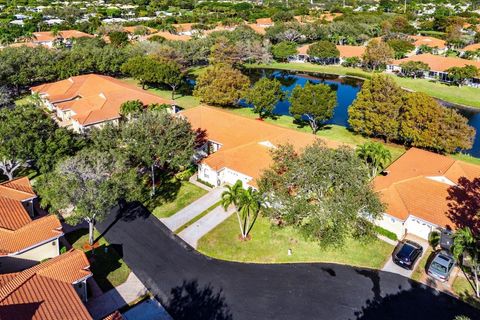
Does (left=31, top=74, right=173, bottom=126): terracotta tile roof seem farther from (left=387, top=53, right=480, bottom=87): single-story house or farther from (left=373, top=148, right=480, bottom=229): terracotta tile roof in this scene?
(left=387, top=53, right=480, bottom=87): single-story house

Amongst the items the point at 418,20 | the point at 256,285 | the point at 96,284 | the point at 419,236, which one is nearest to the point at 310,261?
the point at 256,285

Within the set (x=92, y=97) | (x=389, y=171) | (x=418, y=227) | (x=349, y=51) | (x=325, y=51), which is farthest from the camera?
(x=349, y=51)

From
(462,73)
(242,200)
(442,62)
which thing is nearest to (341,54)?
(442,62)

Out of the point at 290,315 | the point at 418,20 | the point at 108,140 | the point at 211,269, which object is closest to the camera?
the point at 290,315

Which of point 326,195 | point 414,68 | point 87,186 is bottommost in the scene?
point 414,68

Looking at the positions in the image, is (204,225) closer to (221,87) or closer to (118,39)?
(221,87)

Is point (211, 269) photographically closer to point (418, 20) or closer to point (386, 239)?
point (386, 239)
